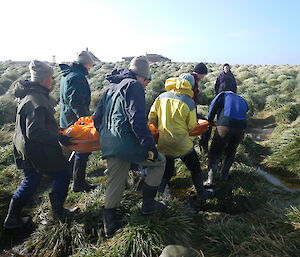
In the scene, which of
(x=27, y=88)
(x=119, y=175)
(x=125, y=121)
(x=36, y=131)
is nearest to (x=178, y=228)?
(x=119, y=175)

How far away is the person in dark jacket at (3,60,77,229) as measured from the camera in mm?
3262

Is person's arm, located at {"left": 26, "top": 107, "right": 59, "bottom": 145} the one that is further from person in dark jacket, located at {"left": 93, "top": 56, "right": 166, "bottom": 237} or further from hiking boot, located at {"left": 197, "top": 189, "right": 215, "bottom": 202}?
hiking boot, located at {"left": 197, "top": 189, "right": 215, "bottom": 202}

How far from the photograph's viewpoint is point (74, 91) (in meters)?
4.40

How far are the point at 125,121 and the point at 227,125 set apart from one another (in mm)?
2224

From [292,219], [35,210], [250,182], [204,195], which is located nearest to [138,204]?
[204,195]

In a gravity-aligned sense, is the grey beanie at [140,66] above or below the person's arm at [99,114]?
above

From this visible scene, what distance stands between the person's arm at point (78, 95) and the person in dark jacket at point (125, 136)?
115 cm

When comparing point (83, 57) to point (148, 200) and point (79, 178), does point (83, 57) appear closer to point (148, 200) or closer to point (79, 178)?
point (79, 178)

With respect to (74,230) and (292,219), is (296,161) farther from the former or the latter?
(74,230)

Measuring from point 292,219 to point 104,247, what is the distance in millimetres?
2497

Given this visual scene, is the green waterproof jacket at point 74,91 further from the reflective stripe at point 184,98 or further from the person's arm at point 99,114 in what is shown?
the reflective stripe at point 184,98

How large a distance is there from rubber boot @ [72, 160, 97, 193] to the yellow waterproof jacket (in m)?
1.57

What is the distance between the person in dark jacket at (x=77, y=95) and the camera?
14.5 feet

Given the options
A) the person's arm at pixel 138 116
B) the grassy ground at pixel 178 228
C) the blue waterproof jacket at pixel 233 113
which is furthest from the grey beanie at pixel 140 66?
the blue waterproof jacket at pixel 233 113
